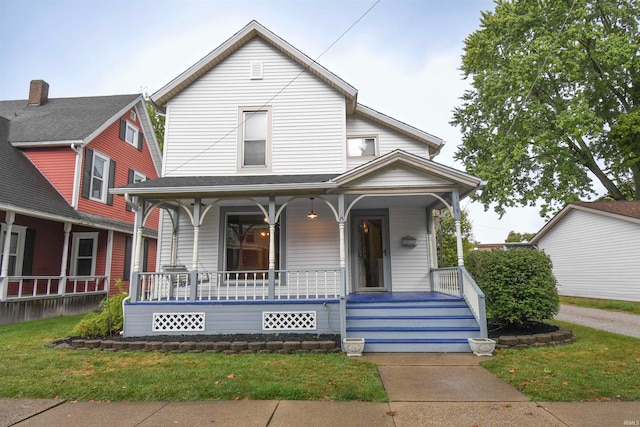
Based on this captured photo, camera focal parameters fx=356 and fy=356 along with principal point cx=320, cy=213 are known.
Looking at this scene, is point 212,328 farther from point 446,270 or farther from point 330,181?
point 446,270

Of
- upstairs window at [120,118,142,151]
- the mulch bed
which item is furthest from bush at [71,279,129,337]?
upstairs window at [120,118,142,151]

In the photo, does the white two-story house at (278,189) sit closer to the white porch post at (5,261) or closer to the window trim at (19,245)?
the white porch post at (5,261)

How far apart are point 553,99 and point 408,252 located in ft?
45.0

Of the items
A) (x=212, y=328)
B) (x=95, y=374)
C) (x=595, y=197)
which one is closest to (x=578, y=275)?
(x=595, y=197)

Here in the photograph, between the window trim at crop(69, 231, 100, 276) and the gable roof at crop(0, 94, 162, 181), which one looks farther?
the window trim at crop(69, 231, 100, 276)

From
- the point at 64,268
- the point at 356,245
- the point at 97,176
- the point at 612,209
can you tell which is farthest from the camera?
the point at 612,209

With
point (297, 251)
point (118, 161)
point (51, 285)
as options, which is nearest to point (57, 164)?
point (118, 161)

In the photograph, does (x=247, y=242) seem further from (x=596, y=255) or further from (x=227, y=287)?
(x=596, y=255)

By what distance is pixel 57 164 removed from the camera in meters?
12.8

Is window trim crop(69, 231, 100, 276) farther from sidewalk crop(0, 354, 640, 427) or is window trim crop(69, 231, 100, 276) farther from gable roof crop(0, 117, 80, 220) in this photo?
sidewalk crop(0, 354, 640, 427)

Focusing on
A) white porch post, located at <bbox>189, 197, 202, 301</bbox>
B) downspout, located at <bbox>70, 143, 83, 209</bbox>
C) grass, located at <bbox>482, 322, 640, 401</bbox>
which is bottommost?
grass, located at <bbox>482, 322, 640, 401</bbox>

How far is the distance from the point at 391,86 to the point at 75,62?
14736mm

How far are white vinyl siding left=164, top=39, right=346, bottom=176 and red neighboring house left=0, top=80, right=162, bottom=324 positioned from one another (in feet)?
16.7

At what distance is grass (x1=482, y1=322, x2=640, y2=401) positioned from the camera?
4.16 m
